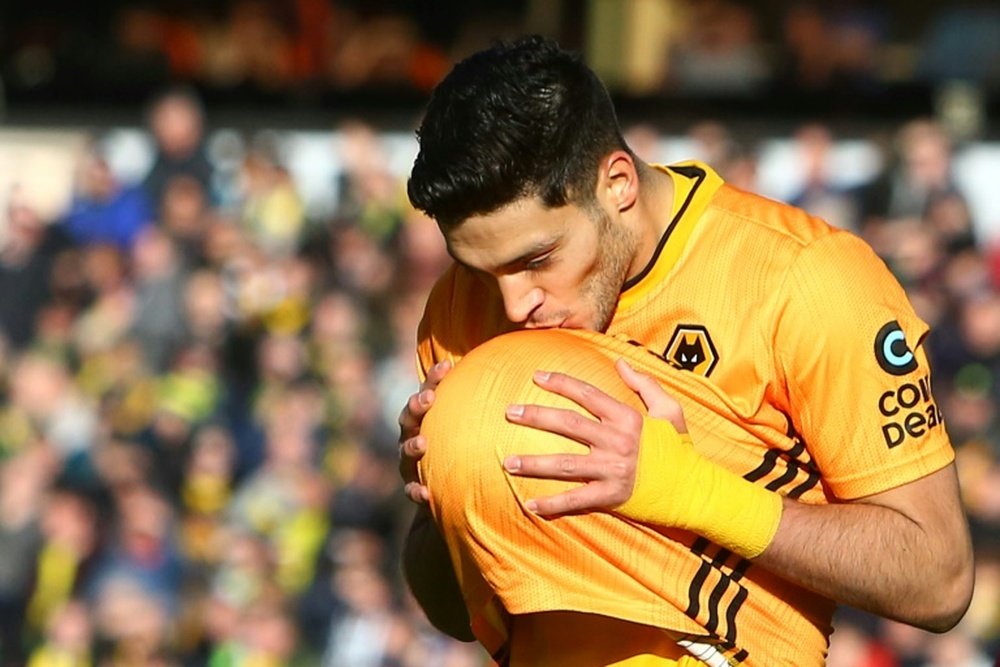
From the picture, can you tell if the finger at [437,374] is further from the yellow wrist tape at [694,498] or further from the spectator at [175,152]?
the spectator at [175,152]

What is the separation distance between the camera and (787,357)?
3092 millimetres

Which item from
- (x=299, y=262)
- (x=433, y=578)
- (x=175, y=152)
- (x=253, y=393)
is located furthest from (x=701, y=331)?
(x=175, y=152)

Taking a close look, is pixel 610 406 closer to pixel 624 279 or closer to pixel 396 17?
pixel 624 279

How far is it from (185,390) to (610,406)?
7.53 m

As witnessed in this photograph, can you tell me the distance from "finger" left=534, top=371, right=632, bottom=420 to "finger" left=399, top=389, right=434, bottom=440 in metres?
0.25

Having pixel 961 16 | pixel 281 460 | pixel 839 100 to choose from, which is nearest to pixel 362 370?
pixel 281 460

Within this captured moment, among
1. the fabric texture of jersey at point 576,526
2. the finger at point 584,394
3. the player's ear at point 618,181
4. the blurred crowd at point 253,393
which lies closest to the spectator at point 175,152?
the blurred crowd at point 253,393

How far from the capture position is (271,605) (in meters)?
9.21

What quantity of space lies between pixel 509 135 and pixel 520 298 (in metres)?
0.29

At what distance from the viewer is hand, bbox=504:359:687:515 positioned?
116 inches

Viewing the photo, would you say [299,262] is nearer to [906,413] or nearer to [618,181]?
[618,181]

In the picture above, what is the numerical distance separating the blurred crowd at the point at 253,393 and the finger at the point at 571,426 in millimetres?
5394

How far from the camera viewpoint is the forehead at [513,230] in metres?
3.15

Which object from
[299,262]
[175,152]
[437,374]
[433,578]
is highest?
[437,374]
